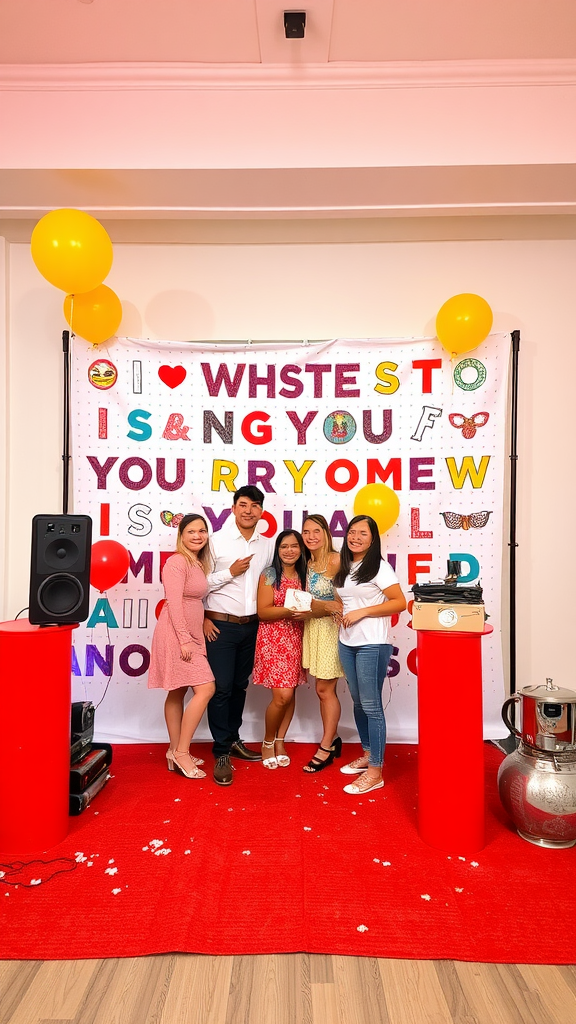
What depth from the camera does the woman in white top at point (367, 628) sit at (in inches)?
136

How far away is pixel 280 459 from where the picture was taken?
426 cm

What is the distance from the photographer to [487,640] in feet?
13.6

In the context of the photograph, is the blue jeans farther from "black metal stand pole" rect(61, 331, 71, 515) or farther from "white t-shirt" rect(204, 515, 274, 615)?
"black metal stand pole" rect(61, 331, 71, 515)

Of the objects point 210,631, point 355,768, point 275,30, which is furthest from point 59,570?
point 275,30

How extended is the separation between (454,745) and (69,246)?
310 cm

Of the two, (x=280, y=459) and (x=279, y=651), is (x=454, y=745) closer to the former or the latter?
(x=279, y=651)

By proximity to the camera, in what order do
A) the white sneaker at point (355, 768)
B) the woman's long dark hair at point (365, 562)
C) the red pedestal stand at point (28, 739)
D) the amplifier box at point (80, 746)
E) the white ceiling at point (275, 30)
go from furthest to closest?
the white sneaker at point (355, 768) → the woman's long dark hair at point (365, 562) → the amplifier box at point (80, 746) → the white ceiling at point (275, 30) → the red pedestal stand at point (28, 739)

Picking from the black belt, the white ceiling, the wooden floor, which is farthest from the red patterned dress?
the white ceiling

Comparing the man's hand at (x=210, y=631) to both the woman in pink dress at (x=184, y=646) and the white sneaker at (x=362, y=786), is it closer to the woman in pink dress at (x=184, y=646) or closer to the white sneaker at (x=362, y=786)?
the woman in pink dress at (x=184, y=646)

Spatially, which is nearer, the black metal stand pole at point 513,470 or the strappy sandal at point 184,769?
the strappy sandal at point 184,769

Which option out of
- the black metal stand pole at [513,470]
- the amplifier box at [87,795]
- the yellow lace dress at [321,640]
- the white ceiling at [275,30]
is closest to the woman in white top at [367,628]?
the yellow lace dress at [321,640]

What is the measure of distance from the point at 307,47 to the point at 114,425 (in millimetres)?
2357

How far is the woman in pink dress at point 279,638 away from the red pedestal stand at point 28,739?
130 centimetres

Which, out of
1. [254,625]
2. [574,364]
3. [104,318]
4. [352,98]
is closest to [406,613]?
[254,625]
